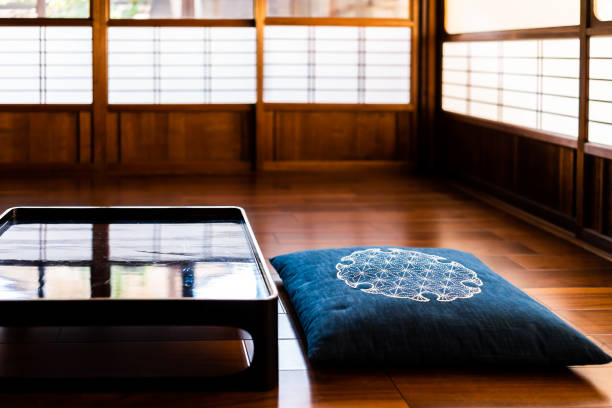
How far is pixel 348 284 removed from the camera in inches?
114

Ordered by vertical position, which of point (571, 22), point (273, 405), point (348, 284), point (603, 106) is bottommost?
point (273, 405)

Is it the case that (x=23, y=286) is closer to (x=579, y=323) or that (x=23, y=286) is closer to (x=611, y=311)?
(x=579, y=323)

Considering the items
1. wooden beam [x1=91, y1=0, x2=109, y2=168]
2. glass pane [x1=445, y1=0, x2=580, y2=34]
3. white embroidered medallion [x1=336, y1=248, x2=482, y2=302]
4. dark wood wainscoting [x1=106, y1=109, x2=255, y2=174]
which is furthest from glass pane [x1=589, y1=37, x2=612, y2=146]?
wooden beam [x1=91, y1=0, x2=109, y2=168]

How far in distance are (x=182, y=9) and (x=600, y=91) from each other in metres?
3.66

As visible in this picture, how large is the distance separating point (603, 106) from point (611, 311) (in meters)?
1.46

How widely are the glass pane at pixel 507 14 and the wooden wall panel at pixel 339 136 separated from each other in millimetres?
911

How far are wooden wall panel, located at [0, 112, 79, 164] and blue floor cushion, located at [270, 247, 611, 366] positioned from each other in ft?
14.0

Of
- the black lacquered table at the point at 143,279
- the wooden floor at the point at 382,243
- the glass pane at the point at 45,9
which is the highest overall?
the glass pane at the point at 45,9

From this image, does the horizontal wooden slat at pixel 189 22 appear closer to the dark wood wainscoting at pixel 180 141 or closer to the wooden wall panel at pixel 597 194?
the dark wood wainscoting at pixel 180 141

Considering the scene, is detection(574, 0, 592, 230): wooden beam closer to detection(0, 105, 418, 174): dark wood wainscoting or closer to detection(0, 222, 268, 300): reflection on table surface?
detection(0, 222, 268, 300): reflection on table surface

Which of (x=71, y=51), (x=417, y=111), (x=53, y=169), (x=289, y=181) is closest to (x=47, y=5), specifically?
(x=71, y=51)

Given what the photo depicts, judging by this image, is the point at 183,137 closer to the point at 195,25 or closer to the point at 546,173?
the point at 195,25

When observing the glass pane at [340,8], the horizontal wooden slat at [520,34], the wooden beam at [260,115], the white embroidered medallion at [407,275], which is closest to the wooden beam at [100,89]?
the wooden beam at [260,115]

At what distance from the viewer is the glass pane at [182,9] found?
6781mm
